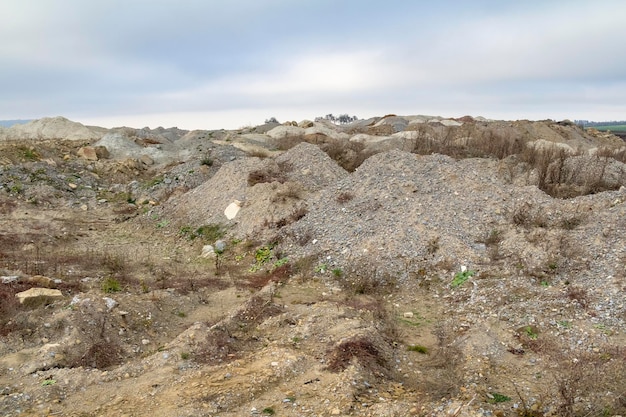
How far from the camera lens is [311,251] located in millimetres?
9625

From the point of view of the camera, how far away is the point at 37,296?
7031 millimetres

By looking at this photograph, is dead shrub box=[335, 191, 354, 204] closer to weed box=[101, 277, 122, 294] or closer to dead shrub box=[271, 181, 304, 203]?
dead shrub box=[271, 181, 304, 203]

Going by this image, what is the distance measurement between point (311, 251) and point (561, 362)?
16.7 feet

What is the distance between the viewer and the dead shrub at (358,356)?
5473 millimetres

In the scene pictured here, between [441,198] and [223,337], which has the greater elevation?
[441,198]

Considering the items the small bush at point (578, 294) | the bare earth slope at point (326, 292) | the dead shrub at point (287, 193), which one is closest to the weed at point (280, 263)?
the bare earth slope at point (326, 292)

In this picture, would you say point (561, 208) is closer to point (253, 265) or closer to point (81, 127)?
point (253, 265)

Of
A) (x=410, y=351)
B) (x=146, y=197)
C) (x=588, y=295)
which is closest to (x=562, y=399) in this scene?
(x=410, y=351)

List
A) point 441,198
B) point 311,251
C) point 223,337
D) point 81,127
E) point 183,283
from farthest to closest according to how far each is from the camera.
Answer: point 81,127 < point 441,198 < point 311,251 < point 183,283 < point 223,337

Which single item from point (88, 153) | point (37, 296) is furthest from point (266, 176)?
point (88, 153)

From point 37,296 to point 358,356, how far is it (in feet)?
15.7

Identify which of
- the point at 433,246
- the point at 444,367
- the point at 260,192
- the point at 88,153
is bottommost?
the point at 444,367

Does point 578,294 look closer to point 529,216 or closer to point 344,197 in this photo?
point 529,216

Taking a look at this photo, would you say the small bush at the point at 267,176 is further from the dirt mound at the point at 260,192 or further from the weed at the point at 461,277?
the weed at the point at 461,277
